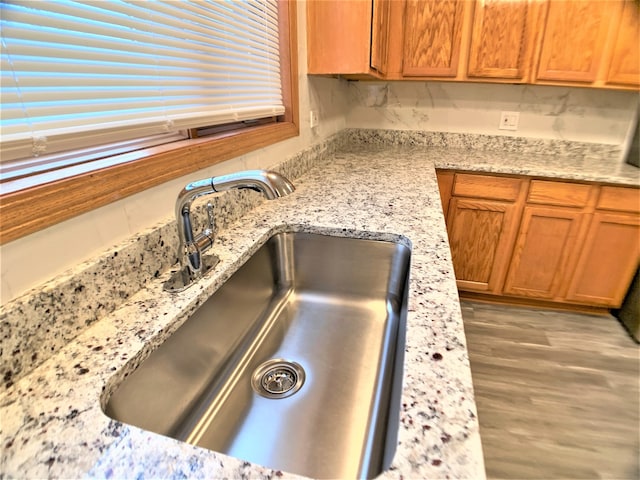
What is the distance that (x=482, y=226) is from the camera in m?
2.07

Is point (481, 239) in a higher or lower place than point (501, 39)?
lower

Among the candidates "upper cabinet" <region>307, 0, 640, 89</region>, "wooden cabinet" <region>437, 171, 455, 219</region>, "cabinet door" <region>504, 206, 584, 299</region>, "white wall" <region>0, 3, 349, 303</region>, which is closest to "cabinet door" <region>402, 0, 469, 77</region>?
"upper cabinet" <region>307, 0, 640, 89</region>

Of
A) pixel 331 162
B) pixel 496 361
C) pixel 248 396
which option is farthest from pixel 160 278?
pixel 496 361

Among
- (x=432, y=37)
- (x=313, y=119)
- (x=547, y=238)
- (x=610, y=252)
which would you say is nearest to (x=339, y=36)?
(x=313, y=119)

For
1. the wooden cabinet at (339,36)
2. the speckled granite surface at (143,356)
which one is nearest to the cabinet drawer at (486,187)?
the wooden cabinet at (339,36)

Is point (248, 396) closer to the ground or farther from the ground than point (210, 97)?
closer to the ground

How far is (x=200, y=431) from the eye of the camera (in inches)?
25.6

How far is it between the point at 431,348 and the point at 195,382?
0.47 meters

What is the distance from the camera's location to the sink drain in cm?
74

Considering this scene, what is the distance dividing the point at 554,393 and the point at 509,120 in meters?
1.66

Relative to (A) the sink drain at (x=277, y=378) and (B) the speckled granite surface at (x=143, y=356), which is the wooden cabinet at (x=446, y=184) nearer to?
(B) the speckled granite surface at (x=143, y=356)

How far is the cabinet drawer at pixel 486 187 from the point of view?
6.34 ft

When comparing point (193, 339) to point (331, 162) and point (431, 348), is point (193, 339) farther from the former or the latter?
point (331, 162)

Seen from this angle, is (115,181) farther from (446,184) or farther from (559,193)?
(559,193)
